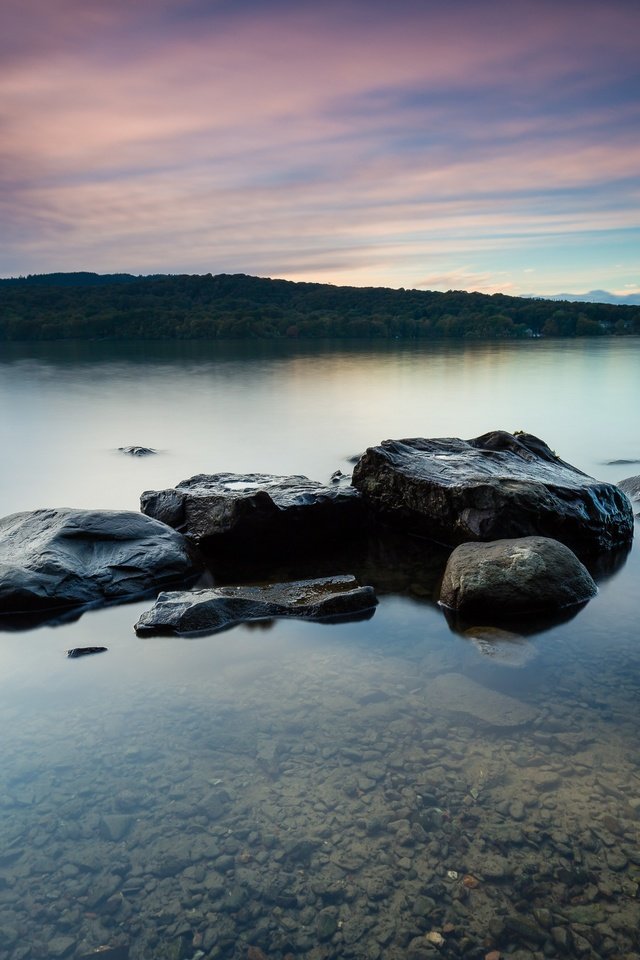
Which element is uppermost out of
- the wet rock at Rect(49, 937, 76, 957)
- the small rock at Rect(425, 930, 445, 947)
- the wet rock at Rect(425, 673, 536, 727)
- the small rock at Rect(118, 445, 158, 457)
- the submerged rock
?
the submerged rock

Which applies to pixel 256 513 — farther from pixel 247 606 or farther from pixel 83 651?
pixel 83 651

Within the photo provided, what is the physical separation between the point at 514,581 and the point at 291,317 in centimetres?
6953

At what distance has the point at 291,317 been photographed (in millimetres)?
73625

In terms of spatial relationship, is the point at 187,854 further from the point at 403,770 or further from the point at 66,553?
the point at 66,553

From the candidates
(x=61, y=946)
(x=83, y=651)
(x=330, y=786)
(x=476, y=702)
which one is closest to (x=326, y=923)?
(x=330, y=786)

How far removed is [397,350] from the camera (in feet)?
183

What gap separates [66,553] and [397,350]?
5039cm

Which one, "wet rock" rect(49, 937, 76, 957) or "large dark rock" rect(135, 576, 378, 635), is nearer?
"wet rock" rect(49, 937, 76, 957)

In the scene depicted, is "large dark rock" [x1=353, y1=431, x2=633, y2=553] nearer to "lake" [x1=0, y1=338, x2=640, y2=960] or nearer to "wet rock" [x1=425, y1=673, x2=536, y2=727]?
"lake" [x1=0, y1=338, x2=640, y2=960]

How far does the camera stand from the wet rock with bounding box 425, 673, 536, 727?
4.69 metres

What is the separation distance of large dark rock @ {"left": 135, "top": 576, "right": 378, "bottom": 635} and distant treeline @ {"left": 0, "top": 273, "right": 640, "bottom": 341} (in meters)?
64.3

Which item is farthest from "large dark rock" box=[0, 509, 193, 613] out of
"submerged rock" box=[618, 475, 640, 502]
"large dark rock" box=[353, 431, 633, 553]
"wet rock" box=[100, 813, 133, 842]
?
"submerged rock" box=[618, 475, 640, 502]

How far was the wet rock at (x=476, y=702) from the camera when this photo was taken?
469cm

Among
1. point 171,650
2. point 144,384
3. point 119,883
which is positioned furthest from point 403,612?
point 144,384
